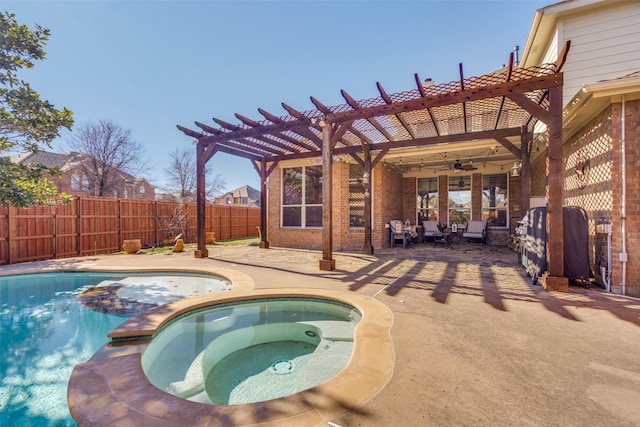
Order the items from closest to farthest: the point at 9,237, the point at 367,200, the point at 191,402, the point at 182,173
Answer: the point at 191,402, the point at 9,237, the point at 367,200, the point at 182,173

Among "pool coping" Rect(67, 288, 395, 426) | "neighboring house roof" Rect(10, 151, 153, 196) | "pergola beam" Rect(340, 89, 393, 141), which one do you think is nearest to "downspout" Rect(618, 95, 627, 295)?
"pergola beam" Rect(340, 89, 393, 141)

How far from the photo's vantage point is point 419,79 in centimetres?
449

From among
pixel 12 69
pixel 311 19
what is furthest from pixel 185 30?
pixel 12 69

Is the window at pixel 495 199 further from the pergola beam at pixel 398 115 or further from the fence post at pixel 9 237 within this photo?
the fence post at pixel 9 237

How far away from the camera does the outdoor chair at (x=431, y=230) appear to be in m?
10.9

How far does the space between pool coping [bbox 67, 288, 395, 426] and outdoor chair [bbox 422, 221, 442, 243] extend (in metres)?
9.09

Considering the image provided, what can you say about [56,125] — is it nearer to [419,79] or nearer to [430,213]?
[419,79]

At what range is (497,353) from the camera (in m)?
2.38

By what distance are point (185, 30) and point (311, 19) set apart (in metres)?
3.76

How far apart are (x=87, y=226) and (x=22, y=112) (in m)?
5.92

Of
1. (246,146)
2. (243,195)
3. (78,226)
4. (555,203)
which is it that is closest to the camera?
(555,203)

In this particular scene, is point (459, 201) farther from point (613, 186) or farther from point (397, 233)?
point (613, 186)

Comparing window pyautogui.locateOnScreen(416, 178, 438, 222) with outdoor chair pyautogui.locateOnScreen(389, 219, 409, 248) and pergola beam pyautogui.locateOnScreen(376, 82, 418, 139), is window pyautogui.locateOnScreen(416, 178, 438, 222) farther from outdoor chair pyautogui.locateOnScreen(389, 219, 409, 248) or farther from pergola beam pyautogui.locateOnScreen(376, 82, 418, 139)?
pergola beam pyautogui.locateOnScreen(376, 82, 418, 139)

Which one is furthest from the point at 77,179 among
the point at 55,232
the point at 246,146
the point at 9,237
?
the point at 246,146
